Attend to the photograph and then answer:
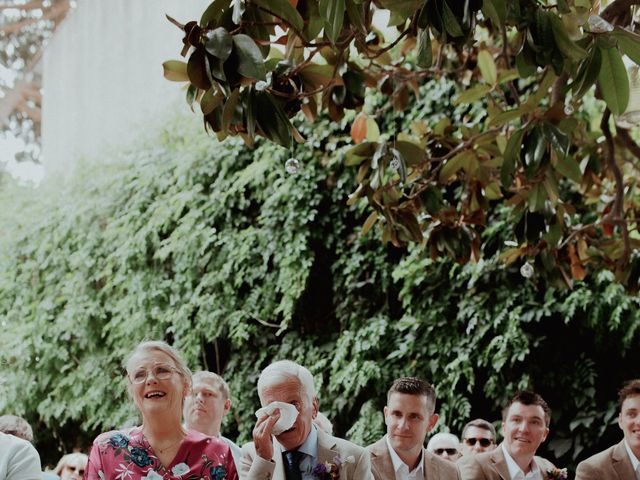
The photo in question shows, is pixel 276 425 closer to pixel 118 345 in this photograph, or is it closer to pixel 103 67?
pixel 118 345

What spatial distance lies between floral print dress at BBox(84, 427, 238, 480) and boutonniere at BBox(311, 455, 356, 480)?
0.92ft

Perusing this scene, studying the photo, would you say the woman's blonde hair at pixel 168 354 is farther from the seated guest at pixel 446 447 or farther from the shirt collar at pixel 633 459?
the seated guest at pixel 446 447

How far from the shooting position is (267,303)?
23.9ft

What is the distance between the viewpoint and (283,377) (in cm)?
306

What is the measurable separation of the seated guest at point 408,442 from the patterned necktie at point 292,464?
841 millimetres

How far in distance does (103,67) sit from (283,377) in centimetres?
883

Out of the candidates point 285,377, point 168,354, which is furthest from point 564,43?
point 168,354

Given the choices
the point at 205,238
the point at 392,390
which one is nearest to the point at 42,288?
the point at 205,238

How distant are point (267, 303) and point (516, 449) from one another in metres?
3.21

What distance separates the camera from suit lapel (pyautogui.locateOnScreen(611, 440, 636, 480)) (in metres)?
4.41

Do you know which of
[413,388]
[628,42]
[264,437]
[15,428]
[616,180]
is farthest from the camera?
[15,428]

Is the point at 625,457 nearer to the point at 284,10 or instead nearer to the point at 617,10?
the point at 617,10

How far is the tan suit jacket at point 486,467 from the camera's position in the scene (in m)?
4.39

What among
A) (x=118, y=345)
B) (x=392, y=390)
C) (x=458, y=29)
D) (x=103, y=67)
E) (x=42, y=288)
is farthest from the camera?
(x=103, y=67)
